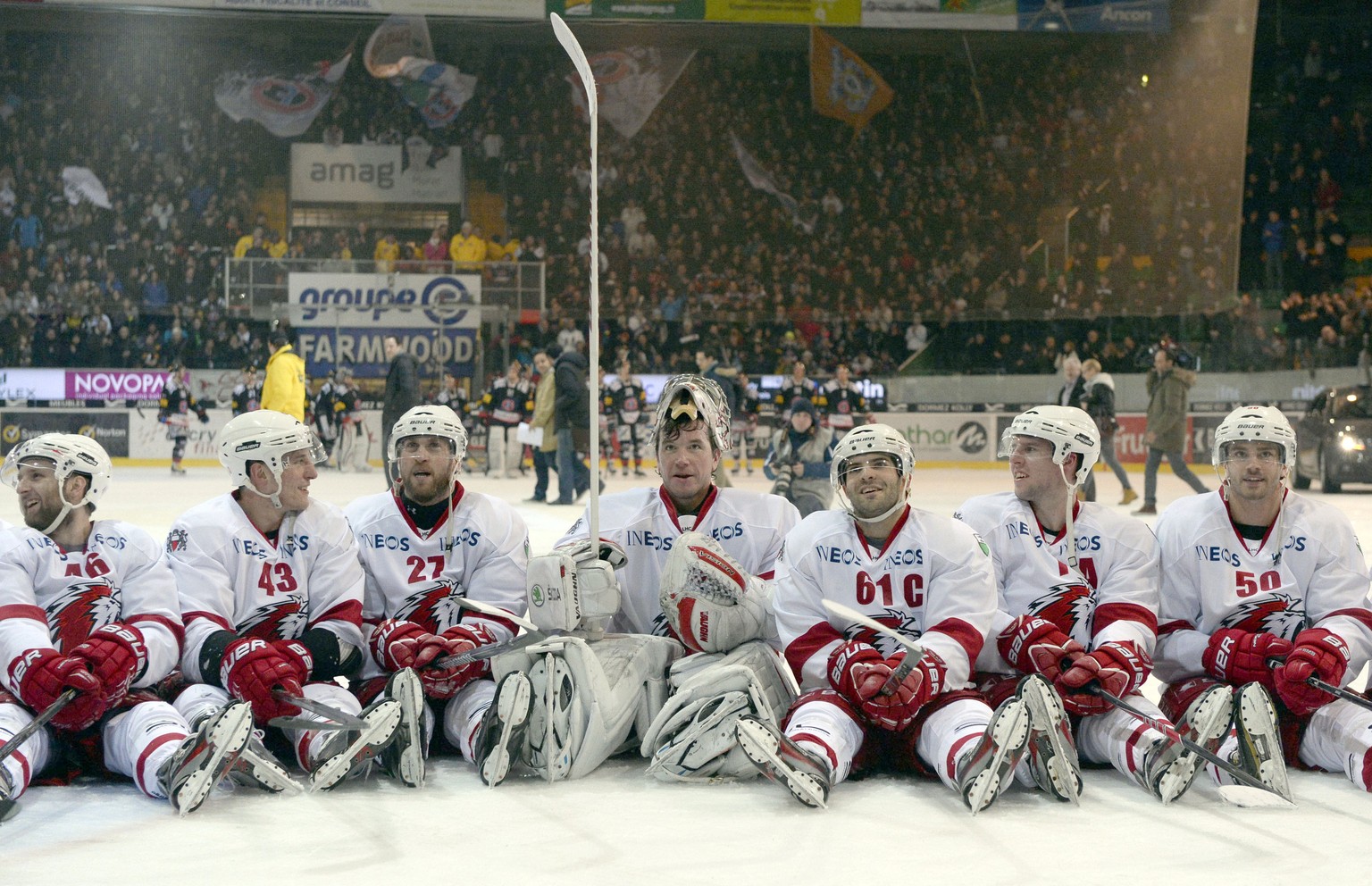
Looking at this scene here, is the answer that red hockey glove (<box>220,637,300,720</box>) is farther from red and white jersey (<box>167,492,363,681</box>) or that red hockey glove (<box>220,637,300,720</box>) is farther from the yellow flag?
the yellow flag

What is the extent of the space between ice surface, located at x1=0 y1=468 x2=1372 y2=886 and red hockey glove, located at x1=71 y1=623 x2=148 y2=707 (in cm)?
26

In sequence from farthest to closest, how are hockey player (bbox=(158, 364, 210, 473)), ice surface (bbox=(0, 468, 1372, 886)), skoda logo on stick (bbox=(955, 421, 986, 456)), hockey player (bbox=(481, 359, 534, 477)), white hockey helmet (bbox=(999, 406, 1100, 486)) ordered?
skoda logo on stick (bbox=(955, 421, 986, 456))
hockey player (bbox=(158, 364, 210, 473))
hockey player (bbox=(481, 359, 534, 477))
white hockey helmet (bbox=(999, 406, 1100, 486))
ice surface (bbox=(0, 468, 1372, 886))

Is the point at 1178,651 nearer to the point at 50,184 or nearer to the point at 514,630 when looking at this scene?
the point at 514,630

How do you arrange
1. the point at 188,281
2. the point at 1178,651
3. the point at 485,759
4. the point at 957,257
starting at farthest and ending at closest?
the point at 957,257, the point at 188,281, the point at 1178,651, the point at 485,759

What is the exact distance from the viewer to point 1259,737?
10.6 ft

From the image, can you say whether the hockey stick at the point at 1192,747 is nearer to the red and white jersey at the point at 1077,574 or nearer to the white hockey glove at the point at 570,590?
the red and white jersey at the point at 1077,574

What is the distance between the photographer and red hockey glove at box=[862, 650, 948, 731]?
3172 millimetres

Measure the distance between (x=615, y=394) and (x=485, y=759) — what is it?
1186 cm

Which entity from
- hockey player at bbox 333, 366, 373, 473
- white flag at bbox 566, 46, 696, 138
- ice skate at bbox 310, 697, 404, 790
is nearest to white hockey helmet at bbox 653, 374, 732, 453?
ice skate at bbox 310, 697, 404, 790

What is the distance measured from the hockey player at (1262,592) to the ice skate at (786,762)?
0.98m

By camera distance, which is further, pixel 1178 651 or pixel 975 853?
pixel 1178 651

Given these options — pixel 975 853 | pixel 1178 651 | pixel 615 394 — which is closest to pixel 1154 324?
pixel 615 394

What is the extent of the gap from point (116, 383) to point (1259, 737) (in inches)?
607

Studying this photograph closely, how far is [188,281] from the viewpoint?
1867 centimetres
